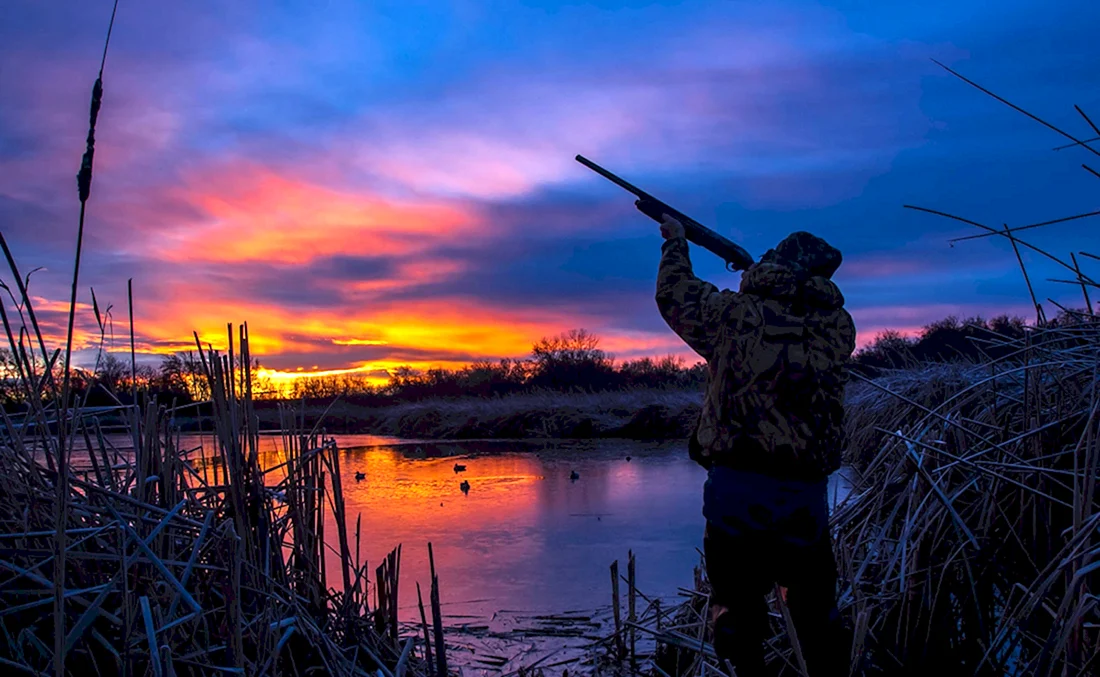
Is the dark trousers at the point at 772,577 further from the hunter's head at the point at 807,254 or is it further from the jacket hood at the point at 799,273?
the hunter's head at the point at 807,254

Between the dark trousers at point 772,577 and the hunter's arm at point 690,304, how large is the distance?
0.57m

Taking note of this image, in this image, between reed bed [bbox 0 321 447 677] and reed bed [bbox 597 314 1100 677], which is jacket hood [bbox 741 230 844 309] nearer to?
reed bed [bbox 597 314 1100 677]

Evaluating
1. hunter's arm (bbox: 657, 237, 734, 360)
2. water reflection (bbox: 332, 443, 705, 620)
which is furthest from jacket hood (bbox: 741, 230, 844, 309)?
water reflection (bbox: 332, 443, 705, 620)

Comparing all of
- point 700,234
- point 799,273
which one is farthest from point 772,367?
point 700,234

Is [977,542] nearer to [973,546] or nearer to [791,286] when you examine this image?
[973,546]

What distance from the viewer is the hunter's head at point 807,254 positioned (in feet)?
9.53

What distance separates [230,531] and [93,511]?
566 millimetres

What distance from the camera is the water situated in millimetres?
5312

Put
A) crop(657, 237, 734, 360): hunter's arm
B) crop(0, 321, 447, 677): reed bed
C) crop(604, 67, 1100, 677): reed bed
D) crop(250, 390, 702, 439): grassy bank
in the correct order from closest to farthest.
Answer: crop(0, 321, 447, 677): reed bed → crop(657, 237, 734, 360): hunter's arm → crop(604, 67, 1100, 677): reed bed → crop(250, 390, 702, 439): grassy bank

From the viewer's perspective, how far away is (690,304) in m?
2.94

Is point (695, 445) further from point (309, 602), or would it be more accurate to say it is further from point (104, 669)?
point (104, 669)

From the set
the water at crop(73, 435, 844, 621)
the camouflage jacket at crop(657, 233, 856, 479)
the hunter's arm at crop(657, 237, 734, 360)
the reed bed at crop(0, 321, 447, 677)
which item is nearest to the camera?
the reed bed at crop(0, 321, 447, 677)

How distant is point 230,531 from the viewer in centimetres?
240

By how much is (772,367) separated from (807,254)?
0.47 meters
